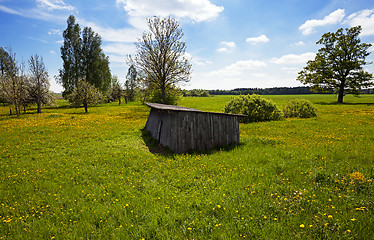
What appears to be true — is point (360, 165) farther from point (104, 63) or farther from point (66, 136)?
point (104, 63)

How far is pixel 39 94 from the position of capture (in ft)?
103

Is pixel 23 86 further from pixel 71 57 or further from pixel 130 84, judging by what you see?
pixel 130 84

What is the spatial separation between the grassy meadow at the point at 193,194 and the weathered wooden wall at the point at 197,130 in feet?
2.46

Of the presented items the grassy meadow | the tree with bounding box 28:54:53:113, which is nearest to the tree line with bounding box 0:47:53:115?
the tree with bounding box 28:54:53:113

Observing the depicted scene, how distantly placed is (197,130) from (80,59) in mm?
48795

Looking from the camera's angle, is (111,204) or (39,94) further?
(39,94)

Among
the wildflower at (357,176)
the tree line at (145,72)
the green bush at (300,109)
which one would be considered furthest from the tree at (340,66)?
the wildflower at (357,176)

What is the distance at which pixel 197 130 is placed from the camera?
404 inches

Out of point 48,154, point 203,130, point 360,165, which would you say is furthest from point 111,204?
point 360,165

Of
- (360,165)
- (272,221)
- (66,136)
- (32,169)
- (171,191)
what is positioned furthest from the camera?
(66,136)

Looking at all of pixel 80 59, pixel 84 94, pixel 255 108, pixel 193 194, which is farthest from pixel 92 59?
pixel 193 194

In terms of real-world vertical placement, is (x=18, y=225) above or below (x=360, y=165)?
below

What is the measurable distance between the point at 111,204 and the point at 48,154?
723 centimetres

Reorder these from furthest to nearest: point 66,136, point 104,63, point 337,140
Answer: point 104,63, point 66,136, point 337,140
